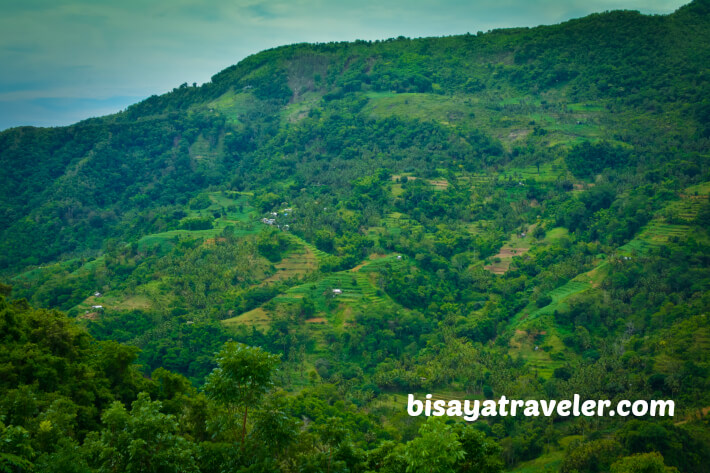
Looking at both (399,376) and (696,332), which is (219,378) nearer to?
(399,376)

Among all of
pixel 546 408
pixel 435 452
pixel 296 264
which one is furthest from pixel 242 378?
pixel 296 264

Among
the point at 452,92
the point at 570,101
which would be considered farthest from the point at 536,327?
the point at 452,92

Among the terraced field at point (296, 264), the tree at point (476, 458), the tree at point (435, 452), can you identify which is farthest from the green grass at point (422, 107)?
the tree at point (435, 452)

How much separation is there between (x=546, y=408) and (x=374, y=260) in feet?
62.7

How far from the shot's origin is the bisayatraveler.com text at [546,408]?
87.1 feet

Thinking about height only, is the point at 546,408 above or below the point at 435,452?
below

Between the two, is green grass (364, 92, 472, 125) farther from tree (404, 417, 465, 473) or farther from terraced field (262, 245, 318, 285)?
tree (404, 417, 465, 473)

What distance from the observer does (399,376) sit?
32750 mm

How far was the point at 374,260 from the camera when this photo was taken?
146 feet

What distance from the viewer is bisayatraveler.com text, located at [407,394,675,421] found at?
26.6 m

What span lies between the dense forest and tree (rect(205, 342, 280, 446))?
2.5 inches

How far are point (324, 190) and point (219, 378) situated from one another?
145 ft

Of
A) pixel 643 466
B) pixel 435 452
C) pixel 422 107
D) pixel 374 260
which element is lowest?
pixel 643 466

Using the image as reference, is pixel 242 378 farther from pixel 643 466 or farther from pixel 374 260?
pixel 374 260
